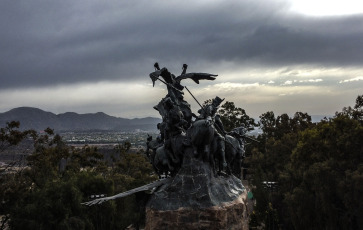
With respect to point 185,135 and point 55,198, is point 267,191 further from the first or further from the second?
point 185,135

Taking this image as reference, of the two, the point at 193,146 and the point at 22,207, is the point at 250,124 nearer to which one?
the point at 22,207

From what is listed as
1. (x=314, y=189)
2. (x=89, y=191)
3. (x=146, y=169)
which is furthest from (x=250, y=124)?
(x=89, y=191)

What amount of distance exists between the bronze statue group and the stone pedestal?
1.34ft

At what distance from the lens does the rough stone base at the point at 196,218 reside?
9.89 meters

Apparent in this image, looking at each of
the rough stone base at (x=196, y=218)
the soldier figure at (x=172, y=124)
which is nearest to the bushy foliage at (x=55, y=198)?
the soldier figure at (x=172, y=124)

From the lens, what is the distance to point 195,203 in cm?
1008

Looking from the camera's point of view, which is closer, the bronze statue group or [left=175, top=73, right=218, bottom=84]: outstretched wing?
the bronze statue group

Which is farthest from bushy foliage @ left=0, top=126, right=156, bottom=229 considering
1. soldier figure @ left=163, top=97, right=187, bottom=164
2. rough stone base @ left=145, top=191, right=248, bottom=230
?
rough stone base @ left=145, top=191, right=248, bottom=230

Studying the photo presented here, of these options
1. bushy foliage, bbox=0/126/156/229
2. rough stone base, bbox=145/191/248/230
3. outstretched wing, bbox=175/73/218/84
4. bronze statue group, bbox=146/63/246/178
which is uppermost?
outstretched wing, bbox=175/73/218/84

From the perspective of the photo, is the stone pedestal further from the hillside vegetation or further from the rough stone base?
the hillside vegetation

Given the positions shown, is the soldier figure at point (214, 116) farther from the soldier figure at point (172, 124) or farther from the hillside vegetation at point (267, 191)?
the hillside vegetation at point (267, 191)

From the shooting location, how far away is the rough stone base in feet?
32.4

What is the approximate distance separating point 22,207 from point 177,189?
13.4 m

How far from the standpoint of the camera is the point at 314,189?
853 inches
